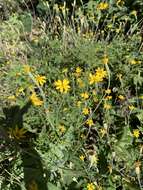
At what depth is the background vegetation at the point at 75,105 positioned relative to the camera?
2348 mm

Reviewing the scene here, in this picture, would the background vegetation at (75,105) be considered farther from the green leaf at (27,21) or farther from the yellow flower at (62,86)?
the green leaf at (27,21)

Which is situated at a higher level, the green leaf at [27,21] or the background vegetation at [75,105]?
the green leaf at [27,21]

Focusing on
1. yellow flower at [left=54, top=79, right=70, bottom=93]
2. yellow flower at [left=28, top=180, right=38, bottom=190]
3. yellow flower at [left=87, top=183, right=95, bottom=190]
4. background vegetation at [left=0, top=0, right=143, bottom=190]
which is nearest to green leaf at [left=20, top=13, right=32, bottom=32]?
background vegetation at [left=0, top=0, right=143, bottom=190]

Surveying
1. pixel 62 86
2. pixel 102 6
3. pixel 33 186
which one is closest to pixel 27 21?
pixel 102 6

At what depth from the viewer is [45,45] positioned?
3.65 metres

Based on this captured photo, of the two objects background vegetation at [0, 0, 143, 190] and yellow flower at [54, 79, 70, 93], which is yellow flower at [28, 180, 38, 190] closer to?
background vegetation at [0, 0, 143, 190]

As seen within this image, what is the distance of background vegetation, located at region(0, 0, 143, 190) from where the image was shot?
92.4 inches

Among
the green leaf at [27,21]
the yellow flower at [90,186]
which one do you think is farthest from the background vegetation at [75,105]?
the green leaf at [27,21]

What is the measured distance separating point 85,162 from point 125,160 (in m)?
0.25

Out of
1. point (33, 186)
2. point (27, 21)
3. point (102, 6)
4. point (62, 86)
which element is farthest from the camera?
point (27, 21)

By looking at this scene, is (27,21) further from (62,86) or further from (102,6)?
(62,86)

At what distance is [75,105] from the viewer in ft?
9.46

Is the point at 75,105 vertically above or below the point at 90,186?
above

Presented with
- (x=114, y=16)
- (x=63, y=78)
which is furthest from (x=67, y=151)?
(x=114, y=16)
